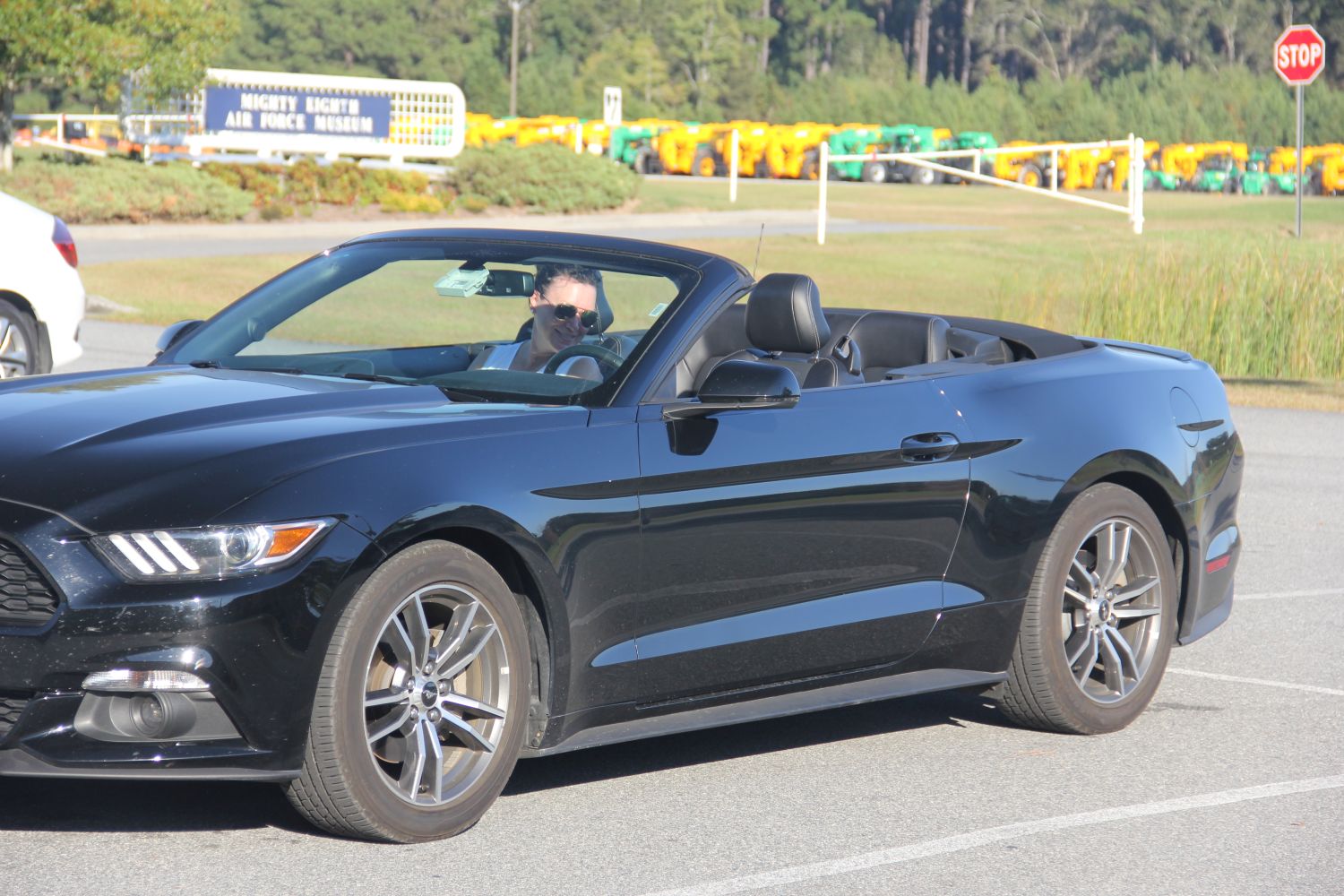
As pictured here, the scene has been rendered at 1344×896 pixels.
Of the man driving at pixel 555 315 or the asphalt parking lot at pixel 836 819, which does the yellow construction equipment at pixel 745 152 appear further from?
the man driving at pixel 555 315

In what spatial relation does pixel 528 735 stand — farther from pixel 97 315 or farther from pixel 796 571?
pixel 97 315

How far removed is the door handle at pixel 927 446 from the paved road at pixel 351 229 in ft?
72.3

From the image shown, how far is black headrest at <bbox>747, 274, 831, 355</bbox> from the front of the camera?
581 cm

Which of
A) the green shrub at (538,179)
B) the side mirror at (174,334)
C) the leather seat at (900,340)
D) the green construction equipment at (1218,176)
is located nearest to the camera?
the side mirror at (174,334)

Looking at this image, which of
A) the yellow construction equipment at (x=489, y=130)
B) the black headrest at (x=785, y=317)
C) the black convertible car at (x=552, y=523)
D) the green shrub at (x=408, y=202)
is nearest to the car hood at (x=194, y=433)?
the black convertible car at (x=552, y=523)

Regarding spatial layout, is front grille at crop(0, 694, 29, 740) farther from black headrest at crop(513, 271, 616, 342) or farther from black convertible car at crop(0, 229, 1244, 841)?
black headrest at crop(513, 271, 616, 342)

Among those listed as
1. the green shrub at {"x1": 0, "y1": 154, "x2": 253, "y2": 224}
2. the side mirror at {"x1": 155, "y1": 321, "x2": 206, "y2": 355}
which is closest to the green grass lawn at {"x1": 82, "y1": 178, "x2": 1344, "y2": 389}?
the green shrub at {"x1": 0, "y1": 154, "x2": 253, "y2": 224}

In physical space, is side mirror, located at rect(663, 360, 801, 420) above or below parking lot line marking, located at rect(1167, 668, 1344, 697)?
above

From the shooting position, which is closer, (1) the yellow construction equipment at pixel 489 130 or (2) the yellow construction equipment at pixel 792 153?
(2) the yellow construction equipment at pixel 792 153

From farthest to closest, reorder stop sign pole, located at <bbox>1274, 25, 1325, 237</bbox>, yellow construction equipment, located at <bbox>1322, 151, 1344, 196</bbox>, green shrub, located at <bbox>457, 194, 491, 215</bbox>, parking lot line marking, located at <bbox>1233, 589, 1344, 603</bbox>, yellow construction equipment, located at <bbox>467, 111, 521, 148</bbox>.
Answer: yellow construction equipment, located at <bbox>467, 111, 521, 148</bbox> → yellow construction equipment, located at <bbox>1322, 151, 1344, 196</bbox> → green shrub, located at <bbox>457, 194, 491, 215</bbox> → stop sign pole, located at <bbox>1274, 25, 1325, 237</bbox> → parking lot line marking, located at <bbox>1233, 589, 1344, 603</bbox>

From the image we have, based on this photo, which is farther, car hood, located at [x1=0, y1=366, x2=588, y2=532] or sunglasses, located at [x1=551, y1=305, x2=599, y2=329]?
sunglasses, located at [x1=551, y1=305, x2=599, y2=329]

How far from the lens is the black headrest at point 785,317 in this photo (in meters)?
5.81

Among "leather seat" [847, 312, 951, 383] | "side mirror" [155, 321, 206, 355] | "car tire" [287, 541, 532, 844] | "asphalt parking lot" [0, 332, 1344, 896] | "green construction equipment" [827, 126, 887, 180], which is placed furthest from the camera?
"green construction equipment" [827, 126, 887, 180]

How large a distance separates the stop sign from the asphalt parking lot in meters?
30.2
